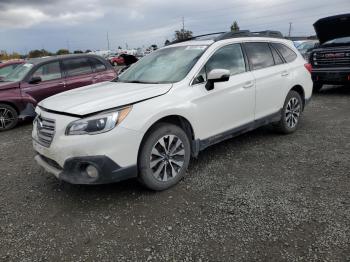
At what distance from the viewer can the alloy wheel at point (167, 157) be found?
11.9 feet

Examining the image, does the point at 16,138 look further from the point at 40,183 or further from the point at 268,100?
the point at 268,100

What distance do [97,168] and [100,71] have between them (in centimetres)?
591

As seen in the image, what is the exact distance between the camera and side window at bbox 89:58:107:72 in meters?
8.64

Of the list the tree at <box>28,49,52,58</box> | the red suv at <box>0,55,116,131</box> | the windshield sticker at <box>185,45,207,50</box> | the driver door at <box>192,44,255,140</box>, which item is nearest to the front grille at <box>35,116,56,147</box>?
the driver door at <box>192,44,255,140</box>

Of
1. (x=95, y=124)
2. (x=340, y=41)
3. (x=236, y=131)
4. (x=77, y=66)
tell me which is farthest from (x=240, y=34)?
(x=340, y=41)

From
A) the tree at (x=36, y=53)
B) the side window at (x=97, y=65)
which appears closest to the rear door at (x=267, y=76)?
the side window at (x=97, y=65)

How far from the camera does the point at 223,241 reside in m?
2.83

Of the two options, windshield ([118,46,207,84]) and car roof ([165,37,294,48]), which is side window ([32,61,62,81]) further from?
car roof ([165,37,294,48])

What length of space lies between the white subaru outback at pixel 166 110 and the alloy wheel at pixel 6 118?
3826mm

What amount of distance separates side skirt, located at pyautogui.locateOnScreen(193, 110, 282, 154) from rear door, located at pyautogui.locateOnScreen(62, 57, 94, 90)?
16.1 ft

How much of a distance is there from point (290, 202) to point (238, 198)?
53 cm

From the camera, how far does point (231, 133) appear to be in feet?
14.9

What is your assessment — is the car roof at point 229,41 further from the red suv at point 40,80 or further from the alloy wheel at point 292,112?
the red suv at point 40,80

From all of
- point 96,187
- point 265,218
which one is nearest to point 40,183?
point 96,187
